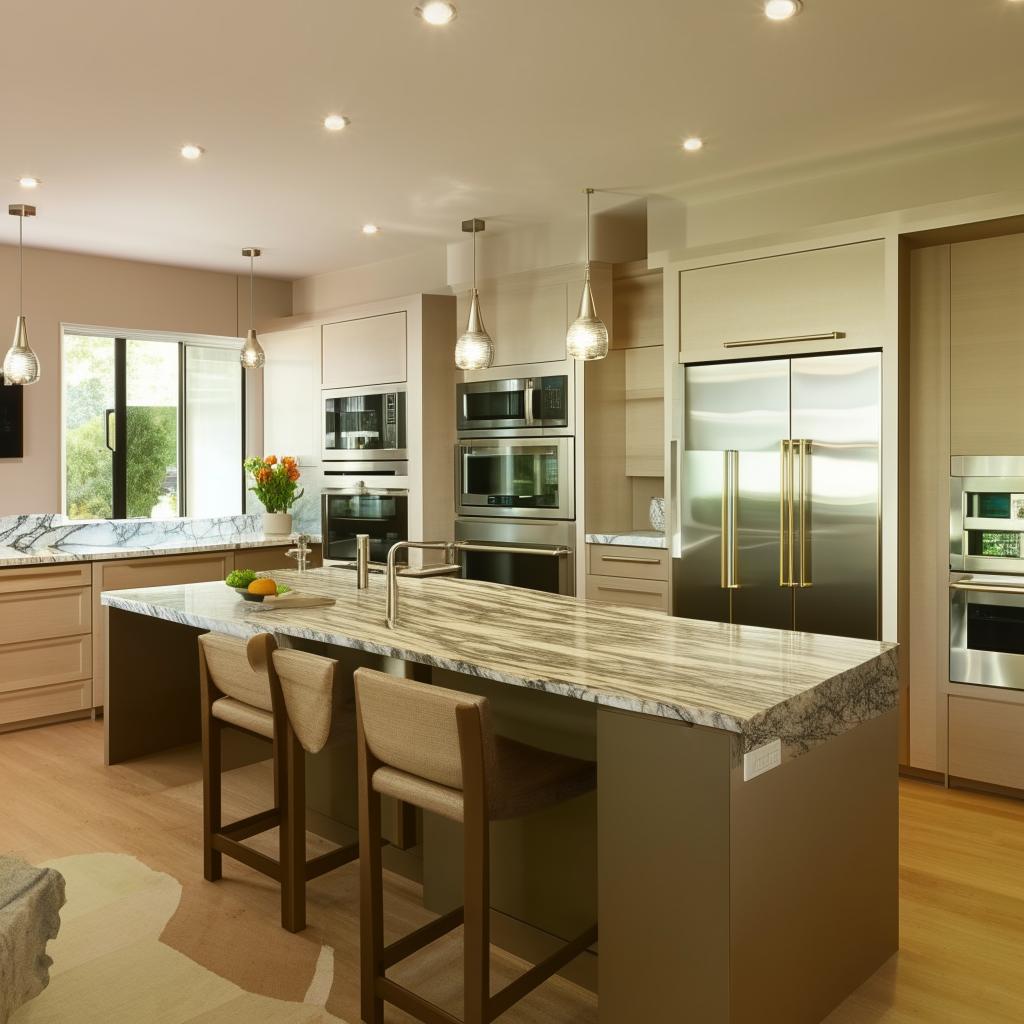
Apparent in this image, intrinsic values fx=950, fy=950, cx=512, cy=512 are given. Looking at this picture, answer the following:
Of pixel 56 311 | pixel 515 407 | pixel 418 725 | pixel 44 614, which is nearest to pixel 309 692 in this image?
pixel 418 725

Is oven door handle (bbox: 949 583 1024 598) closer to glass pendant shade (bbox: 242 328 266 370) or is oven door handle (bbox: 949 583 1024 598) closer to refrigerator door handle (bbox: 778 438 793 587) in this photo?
refrigerator door handle (bbox: 778 438 793 587)

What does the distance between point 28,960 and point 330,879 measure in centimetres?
122

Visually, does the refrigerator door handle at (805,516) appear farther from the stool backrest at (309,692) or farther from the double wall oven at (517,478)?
the stool backrest at (309,692)

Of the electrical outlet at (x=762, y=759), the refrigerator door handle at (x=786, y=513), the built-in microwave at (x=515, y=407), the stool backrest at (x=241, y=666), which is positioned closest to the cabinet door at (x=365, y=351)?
the built-in microwave at (x=515, y=407)

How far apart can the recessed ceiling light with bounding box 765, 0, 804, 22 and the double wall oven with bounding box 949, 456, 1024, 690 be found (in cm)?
201

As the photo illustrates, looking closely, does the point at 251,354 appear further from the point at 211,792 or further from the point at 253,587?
the point at 211,792

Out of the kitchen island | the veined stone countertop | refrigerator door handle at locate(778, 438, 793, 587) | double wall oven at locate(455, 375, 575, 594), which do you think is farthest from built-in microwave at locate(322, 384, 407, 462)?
the kitchen island

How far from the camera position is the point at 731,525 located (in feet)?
13.8

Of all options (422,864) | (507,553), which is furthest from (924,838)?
(507,553)

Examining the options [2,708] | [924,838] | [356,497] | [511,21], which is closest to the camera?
[511,21]

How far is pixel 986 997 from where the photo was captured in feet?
7.75

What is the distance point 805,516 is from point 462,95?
7.07 feet

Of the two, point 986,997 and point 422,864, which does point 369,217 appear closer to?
point 422,864

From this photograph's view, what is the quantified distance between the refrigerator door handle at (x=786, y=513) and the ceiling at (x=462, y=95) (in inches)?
47.7
